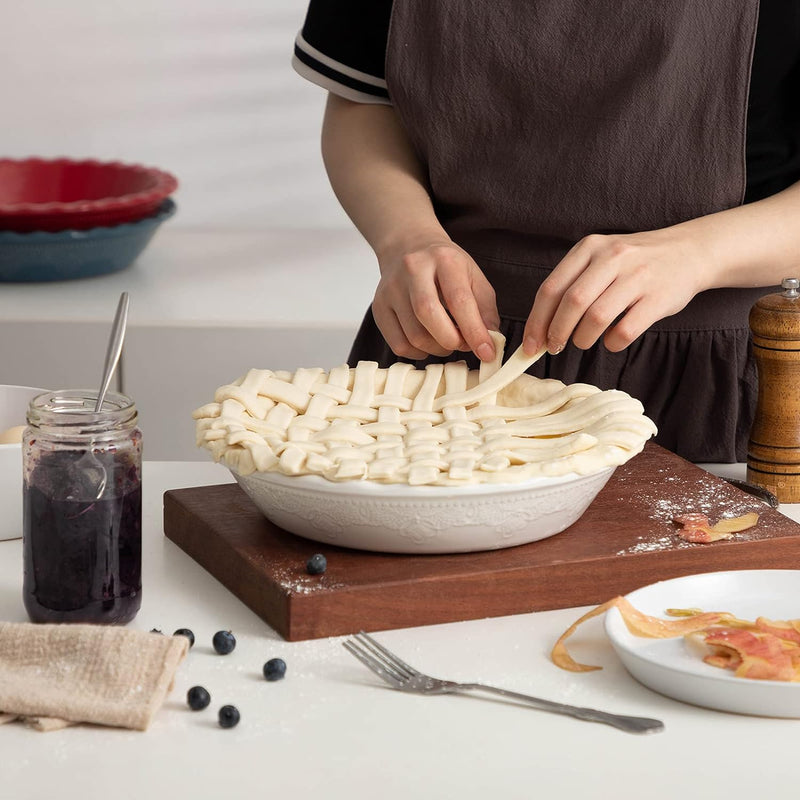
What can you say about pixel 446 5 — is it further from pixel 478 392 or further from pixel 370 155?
pixel 478 392

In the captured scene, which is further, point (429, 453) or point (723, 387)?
point (723, 387)

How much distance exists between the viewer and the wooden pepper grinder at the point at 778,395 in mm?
1163

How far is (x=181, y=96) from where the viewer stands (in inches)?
110

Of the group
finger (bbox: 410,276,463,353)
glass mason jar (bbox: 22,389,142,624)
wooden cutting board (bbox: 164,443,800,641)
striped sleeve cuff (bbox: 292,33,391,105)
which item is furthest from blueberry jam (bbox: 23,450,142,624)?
striped sleeve cuff (bbox: 292,33,391,105)

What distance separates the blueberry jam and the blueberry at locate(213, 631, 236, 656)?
0.25ft

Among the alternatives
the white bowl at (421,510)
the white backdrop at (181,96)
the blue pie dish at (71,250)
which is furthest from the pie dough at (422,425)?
the white backdrop at (181,96)

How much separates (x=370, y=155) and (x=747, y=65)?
441 mm

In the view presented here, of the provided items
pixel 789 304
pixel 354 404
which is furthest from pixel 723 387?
pixel 354 404

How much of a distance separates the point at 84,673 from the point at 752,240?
794 mm

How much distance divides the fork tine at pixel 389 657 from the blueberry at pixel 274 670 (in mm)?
63

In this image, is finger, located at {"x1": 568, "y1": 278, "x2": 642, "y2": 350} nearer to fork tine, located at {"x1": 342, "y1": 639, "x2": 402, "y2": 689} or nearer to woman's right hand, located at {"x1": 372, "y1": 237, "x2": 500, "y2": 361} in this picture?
woman's right hand, located at {"x1": 372, "y1": 237, "x2": 500, "y2": 361}

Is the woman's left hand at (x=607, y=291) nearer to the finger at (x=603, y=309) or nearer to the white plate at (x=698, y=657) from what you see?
the finger at (x=603, y=309)

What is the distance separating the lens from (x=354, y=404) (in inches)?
43.8

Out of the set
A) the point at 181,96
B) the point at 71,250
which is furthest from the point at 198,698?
the point at 181,96
